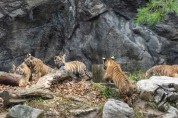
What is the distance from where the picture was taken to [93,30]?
16.4 m

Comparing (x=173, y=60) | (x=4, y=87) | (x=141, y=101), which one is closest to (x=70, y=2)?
(x=173, y=60)

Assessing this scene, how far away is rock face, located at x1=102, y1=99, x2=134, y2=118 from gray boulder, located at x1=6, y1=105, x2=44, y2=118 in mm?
1267

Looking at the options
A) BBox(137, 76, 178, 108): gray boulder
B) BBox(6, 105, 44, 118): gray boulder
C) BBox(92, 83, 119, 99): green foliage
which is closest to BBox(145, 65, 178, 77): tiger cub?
BBox(137, 76, 178, 108): gray boulder

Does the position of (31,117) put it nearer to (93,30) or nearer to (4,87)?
(4,87)

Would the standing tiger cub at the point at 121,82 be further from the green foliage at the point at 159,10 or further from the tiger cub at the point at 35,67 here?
the tiger cub at the point at 35,67

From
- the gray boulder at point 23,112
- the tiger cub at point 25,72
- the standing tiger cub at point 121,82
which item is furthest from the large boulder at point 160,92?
the tiger cub at point 25,72

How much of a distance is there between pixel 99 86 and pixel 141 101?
3.43 feet

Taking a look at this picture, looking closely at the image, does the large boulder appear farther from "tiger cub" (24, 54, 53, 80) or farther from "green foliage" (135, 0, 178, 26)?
"tiger cub" (24, 54, 53, 80)

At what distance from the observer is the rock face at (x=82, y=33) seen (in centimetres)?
1605

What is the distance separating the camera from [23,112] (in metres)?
9.02

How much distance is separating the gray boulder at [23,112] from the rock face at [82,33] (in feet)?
23.3

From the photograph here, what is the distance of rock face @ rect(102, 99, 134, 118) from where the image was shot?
9.17 metres

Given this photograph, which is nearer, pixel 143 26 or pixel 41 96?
pixel 41 96

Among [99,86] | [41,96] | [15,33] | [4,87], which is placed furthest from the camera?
[15,33]
